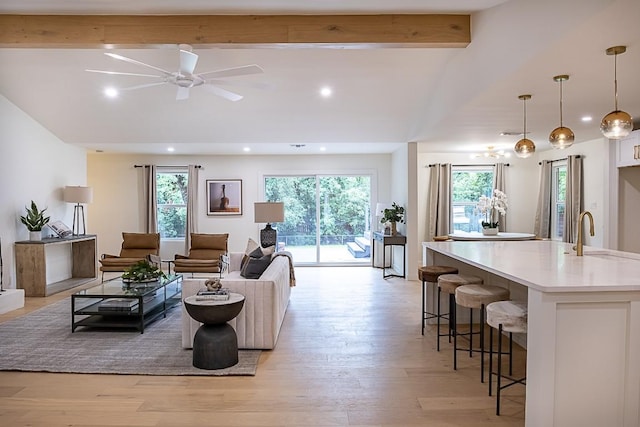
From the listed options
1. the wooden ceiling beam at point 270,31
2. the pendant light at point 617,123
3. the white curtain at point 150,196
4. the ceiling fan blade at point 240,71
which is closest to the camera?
the pendant light at point 617,123

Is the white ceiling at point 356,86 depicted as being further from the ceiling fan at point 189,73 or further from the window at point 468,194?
the window at point 468,194

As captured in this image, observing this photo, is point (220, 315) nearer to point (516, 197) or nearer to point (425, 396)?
point (425, 396)

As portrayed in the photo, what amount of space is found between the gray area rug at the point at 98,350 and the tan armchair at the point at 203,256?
1901 mm

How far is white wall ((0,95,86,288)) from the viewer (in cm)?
593

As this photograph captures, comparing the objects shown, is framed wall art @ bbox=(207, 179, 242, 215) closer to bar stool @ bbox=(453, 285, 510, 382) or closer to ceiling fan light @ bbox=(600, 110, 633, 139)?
bar stool @ bbox=(453, 285, 510, 382)

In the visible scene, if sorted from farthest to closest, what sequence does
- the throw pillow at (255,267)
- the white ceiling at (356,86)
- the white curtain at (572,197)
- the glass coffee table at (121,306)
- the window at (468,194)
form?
the window at (468,194), the white curtain at (572,197), the throw pillow at (255,267), the glass coffee table at (121,306), the white ceiling at (356,86)

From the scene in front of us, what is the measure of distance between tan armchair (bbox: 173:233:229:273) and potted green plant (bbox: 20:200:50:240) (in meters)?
2.03

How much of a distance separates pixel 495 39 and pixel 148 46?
337 cm

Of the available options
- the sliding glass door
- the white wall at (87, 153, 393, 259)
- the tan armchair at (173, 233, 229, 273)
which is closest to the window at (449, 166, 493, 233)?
the white wall at (87, 153, 393, 259)

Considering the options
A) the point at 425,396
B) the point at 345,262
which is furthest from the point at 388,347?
the point at 345,262

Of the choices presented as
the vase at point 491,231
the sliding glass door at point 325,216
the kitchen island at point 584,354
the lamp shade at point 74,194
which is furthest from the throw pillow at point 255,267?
the sliding glass door at point 325,216

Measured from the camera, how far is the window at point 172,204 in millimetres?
9148

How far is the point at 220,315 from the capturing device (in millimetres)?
3402

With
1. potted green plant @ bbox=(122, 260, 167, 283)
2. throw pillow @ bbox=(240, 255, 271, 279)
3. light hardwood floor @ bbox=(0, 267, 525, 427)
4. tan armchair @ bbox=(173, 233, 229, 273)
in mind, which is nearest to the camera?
light hardwood floor @ bbox=(0, 267, 525, 427)
